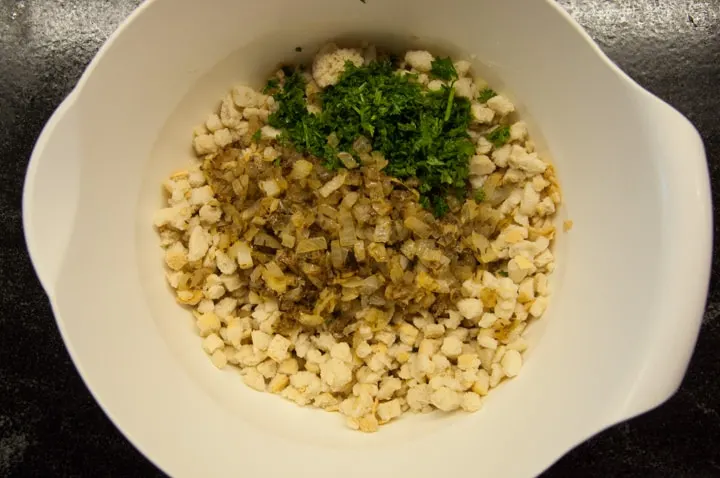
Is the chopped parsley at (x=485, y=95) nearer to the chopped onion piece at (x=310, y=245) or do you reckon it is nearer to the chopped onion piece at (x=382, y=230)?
the chopped onion piece at (x=382, y=230)

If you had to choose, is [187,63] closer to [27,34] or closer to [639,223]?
[27,34]

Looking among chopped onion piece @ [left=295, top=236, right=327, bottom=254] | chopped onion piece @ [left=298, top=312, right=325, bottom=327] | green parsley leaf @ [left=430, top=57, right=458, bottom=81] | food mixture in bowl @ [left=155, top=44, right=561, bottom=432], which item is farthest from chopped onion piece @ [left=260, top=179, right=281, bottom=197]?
green parsley leaf @ [left=430, top=57, right=458, bottom=81]

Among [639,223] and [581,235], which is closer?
[639,223]

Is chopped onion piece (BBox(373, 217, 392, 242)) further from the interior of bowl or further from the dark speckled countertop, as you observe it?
the dark speckled countertop

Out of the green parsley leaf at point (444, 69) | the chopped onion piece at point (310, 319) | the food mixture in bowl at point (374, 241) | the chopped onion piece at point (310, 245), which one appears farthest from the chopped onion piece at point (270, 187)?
the green parsley leaf at point (444, 69)

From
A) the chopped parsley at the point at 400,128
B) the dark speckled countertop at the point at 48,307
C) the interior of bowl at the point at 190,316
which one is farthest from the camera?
the dark speckled countertop at the point at 48,307

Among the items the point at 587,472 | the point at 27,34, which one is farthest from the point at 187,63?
the point at 587,472
